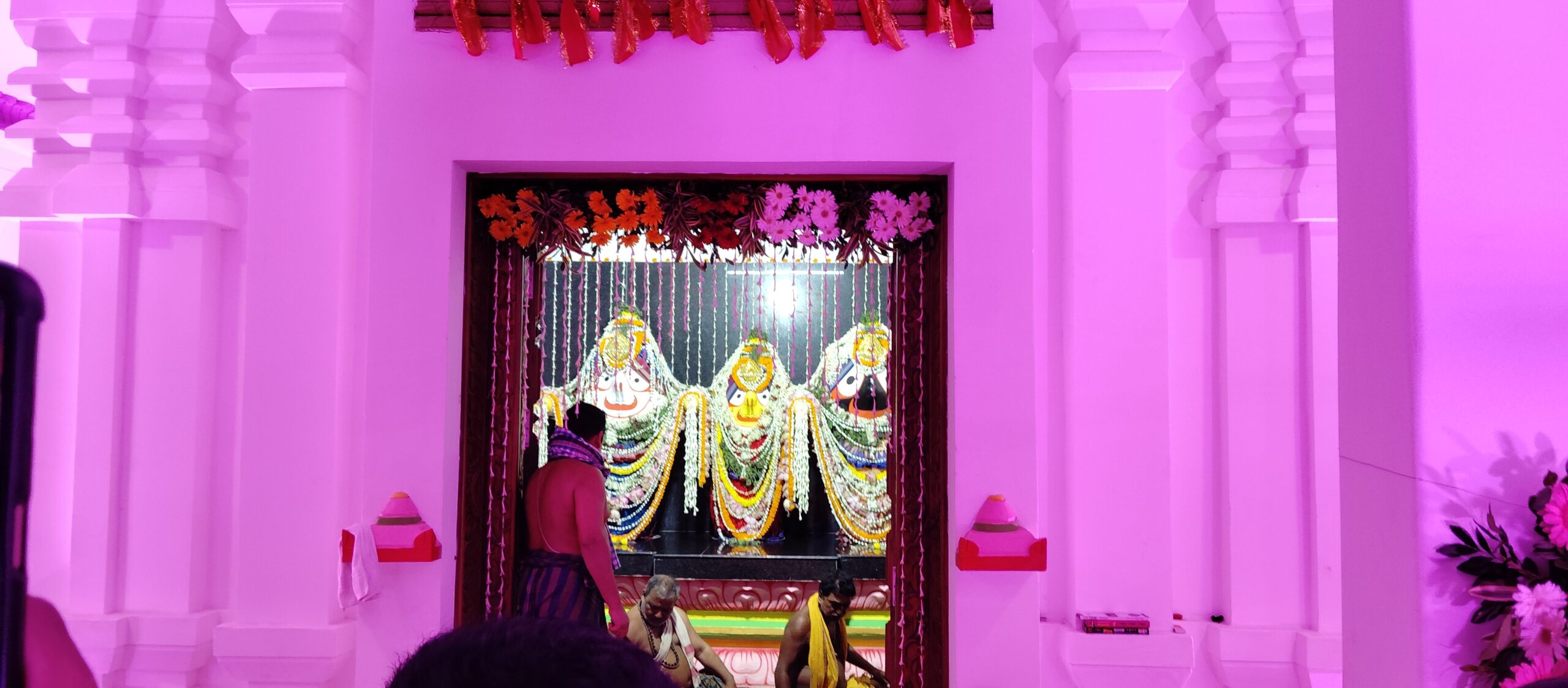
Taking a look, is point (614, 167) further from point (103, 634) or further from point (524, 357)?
point (103, 634)

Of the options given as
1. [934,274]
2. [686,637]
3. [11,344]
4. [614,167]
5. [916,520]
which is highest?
[614,167]

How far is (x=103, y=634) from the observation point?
3.60 m

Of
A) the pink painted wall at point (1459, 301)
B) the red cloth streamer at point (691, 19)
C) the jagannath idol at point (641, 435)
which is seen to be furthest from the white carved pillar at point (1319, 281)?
the jagannath idol at point (641, 435)

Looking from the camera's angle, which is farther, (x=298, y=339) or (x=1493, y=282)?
(x=298, y=339)

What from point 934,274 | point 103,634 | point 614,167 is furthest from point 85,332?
point 934,274

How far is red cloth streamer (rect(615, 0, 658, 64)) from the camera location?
A: 363cm

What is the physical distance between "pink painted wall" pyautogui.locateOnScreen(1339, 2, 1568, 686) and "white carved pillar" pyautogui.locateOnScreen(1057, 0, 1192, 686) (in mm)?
1585

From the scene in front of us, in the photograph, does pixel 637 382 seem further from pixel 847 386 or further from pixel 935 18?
pixel 935 18

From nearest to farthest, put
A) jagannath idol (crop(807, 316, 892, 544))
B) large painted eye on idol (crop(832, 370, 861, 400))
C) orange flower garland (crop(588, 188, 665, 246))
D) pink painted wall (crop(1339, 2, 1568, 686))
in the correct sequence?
pink painted wall (crop(1339, 2, 1568, 686)), orange flower garland (crop(588, 188, 665, 246)), jagannath idol (crop(807, 316, 892, 544)), large painted eye on idol (crop(832, 370, 861, 400))

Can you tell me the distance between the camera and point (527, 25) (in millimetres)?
3672

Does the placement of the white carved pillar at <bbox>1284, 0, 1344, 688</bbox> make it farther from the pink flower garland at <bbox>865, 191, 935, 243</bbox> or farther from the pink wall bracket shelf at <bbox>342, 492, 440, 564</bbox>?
the pink wall bracket shelf at <bbox>342, 492, 440, 564</bbox>

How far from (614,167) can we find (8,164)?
2898mm

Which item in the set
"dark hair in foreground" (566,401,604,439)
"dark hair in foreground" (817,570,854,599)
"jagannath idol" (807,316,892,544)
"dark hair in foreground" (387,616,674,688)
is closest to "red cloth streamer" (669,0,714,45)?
"dark hair in foreground" (566,401,604,439)

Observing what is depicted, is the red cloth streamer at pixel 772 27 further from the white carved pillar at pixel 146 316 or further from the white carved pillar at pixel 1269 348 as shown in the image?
the white carved pillar at pixel 146 316
